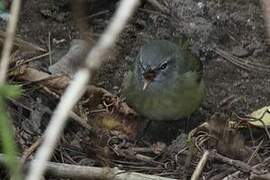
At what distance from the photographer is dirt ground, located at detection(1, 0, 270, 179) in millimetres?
5504

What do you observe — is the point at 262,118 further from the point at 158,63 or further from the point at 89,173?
the point at 89,173

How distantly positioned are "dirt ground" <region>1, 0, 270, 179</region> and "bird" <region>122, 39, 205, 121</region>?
254mm

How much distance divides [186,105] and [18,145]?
155 cm

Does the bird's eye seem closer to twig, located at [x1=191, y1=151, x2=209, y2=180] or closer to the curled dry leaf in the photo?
the curled dry leaf

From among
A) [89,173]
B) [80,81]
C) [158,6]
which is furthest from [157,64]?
[80,81]

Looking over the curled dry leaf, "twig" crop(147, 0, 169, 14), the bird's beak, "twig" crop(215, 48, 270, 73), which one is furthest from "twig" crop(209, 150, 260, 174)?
"twig" crop(147, 0, 169, 14)

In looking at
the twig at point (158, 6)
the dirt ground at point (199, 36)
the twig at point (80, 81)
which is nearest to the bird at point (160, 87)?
the dirt ground at point (199, 36)

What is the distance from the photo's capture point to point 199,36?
597 centimetres

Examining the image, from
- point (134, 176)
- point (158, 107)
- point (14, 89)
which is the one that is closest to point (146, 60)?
point (158, 107)

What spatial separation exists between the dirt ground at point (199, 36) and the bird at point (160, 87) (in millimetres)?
254

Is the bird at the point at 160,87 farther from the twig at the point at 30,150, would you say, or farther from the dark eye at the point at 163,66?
the twig at the point at 30,150

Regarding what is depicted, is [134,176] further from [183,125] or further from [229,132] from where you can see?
[183,125]

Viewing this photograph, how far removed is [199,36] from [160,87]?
3.36ft

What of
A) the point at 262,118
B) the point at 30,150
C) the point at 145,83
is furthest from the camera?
the point at 145,83
